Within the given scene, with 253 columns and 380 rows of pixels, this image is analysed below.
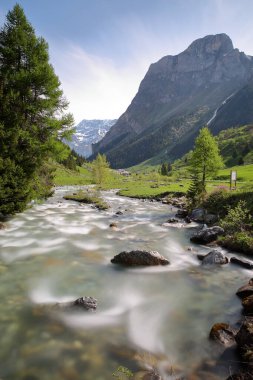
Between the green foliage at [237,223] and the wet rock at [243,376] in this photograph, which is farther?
the green foliage at [237,223]

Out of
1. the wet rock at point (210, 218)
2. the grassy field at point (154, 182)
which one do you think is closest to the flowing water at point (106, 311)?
the wet rock at point (210, 218)

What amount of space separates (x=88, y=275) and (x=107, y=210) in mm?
23700

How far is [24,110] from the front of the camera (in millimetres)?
25531

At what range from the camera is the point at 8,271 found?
14156 mm

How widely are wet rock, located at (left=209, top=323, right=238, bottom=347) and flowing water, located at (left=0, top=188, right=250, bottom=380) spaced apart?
32cm

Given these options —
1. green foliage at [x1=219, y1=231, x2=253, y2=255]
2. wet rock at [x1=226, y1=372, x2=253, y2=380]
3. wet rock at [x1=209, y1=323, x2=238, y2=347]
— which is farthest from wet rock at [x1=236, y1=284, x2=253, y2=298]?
green foliage at [x1=219, y1=231, x2=253, y2=255]

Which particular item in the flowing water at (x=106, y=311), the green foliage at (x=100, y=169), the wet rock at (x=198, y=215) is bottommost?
the flowing water at (x=106, y=311)

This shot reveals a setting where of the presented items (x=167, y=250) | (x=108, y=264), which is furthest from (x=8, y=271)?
(x=167, y=250)

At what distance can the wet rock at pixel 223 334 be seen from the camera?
8617 mm

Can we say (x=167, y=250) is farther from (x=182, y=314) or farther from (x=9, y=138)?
(x=9, y=138)

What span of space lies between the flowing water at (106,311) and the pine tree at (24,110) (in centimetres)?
524

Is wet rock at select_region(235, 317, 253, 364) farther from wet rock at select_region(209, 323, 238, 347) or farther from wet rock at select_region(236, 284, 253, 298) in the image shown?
wet rock at select_region(236, 284, 253, 298)

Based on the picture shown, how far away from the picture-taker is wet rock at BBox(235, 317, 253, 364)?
7.56m

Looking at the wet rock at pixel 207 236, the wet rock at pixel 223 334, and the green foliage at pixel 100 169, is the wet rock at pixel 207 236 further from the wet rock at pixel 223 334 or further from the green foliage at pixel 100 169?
the green foliage at pixel 100 169
